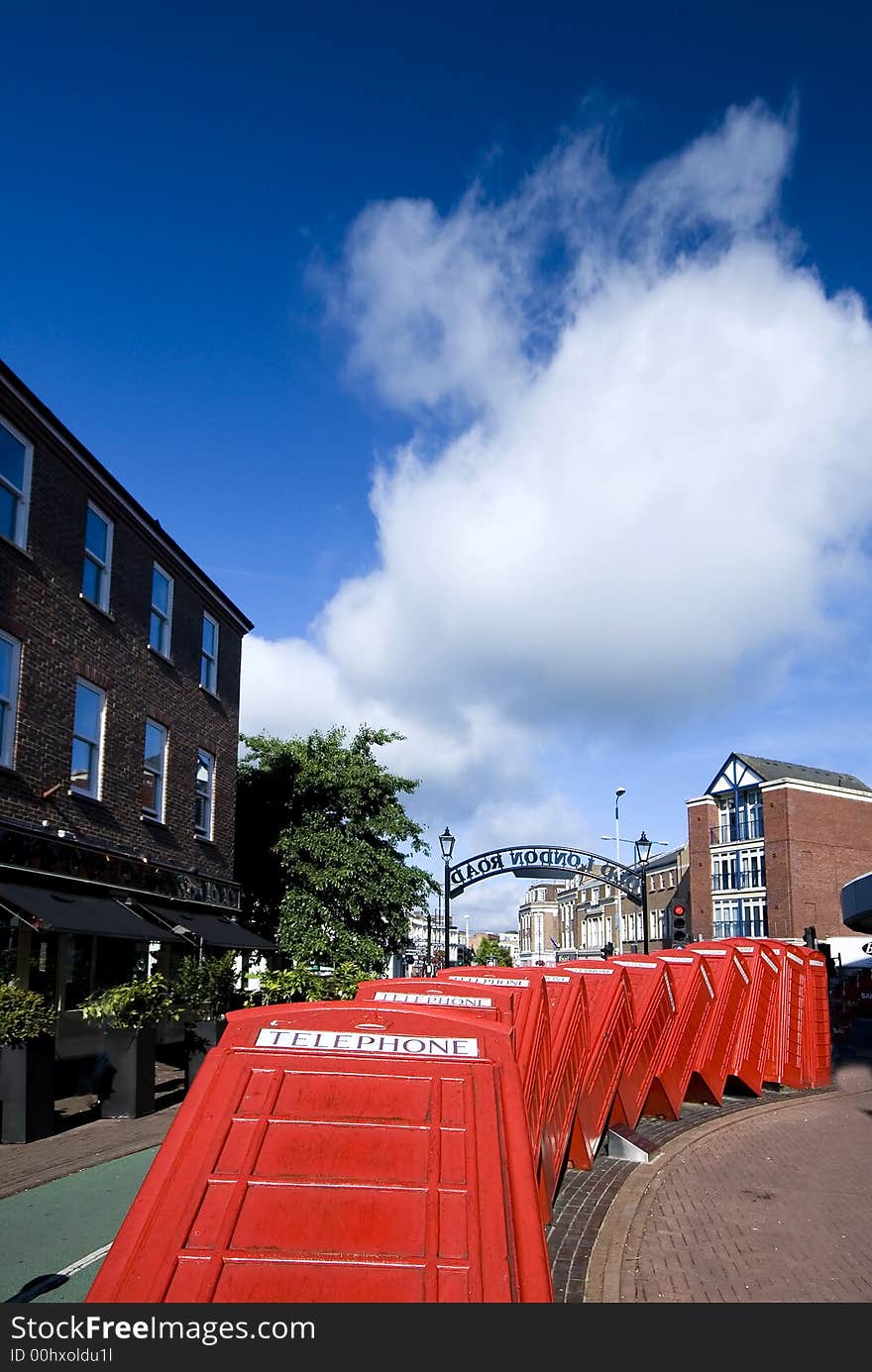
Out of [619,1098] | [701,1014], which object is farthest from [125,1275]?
[701,1014]

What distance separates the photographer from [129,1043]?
40.8 feet

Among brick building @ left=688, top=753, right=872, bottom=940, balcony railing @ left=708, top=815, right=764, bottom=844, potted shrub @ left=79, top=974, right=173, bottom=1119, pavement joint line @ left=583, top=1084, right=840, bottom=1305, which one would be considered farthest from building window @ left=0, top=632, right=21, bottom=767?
→ balcony railing @ left=708, top=815, right=764, bottom=844

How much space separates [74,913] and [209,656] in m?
9.20

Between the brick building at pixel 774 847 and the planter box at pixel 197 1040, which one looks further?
the brick building at pixel 774 847

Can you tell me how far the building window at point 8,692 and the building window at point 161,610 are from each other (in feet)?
15.6

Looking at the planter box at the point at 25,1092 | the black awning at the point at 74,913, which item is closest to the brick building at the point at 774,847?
the black awning at the point at 74,913

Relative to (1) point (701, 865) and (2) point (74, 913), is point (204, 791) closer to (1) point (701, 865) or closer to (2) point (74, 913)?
(2) point (74, 913)

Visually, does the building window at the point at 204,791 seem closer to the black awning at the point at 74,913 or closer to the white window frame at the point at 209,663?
A: the white window frame at the point at 209,663

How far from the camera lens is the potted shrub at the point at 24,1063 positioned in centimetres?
1058

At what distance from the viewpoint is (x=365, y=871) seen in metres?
26.3

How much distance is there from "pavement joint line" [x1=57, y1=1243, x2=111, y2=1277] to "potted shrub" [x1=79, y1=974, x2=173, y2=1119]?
18.0 ft

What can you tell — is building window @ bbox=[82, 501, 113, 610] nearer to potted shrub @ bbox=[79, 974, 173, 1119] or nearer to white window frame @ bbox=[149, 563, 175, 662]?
white window frame @ bbox=[149, 563, 175, 662]

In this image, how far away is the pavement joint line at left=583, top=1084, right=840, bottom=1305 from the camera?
23.4 ft

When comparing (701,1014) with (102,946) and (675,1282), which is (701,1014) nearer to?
(675,1282)
